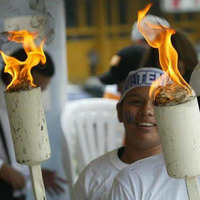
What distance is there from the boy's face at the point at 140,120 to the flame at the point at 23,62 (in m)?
0.59

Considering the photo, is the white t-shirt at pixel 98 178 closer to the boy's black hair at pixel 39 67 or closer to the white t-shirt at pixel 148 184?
the white t-shirt at pixel 148 184

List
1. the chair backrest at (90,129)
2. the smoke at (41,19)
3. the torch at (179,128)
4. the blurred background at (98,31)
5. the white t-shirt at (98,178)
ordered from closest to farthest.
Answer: the torch at (179,128) < the smoke at (41,19) < the white t-shirt at (98,178) < the chair backrest at (90,129) < the blurred background at (98,31)

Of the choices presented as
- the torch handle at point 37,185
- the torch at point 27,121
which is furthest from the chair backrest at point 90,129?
the torch at point 27,121

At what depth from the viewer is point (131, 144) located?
2.34 m

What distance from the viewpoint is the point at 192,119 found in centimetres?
142

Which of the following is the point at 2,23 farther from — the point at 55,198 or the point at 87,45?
the point at 87,45

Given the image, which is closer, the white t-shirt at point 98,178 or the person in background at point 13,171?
the white t-shirt at point 98,178

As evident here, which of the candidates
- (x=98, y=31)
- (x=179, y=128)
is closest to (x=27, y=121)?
(x=179, y=128)

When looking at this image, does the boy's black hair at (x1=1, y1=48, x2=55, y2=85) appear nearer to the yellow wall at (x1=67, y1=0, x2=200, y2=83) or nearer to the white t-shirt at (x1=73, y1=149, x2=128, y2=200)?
the white t-shirt at (x1=73, y1=149, x2=128, y2=200)

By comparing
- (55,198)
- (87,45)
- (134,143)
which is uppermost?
(134,143)

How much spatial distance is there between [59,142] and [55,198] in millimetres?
349

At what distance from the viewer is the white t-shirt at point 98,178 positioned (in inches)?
87.7

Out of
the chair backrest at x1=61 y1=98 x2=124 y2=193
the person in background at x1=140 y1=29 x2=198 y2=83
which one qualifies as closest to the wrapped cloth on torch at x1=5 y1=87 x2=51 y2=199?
the person in background at x1=140 y1=29 x2=198 y2=83

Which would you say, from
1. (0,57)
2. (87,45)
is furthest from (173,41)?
(87,45)
